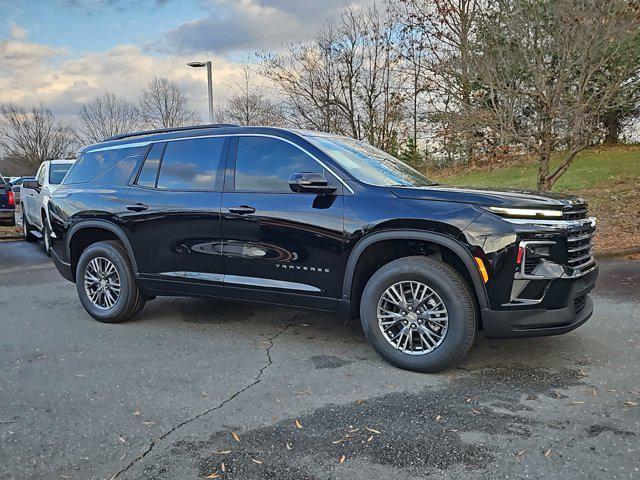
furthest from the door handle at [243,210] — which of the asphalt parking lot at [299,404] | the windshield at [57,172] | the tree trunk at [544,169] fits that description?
the windshield at [57,172]

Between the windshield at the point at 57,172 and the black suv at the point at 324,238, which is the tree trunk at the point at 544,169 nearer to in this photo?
the black suv at the point at 324,238

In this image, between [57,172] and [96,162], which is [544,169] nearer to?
[96,162]

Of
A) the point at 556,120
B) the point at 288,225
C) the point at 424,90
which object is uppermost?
the point at 424,90

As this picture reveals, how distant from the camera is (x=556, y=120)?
31.0 feet

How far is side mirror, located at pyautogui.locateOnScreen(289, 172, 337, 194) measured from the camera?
4.18m

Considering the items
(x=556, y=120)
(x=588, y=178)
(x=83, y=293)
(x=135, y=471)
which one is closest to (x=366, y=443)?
(x=135, y=471)

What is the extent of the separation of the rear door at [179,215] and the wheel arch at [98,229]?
0.08 m

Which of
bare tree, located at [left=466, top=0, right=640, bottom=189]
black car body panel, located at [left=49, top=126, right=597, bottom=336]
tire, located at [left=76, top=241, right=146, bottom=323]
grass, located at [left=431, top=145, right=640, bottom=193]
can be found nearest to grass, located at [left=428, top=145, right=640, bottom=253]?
grass, located at [left=431, top=145, right=640, bottom=193]

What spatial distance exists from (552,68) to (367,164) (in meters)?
6.06

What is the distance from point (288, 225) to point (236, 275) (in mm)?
720

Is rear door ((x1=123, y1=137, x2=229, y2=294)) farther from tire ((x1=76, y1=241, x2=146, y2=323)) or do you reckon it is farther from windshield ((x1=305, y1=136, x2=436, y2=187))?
windshield ((x1=305, y1=136, x2=436, y2=187))

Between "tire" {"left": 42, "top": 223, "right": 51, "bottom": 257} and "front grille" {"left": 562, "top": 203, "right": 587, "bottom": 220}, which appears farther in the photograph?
"tire" {"left": 42, "top": 223, "right": 51, "bottom": 257}

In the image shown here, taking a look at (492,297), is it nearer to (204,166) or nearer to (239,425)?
(239,425)

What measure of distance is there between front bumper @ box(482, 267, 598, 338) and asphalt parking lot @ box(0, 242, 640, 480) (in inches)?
14.5
